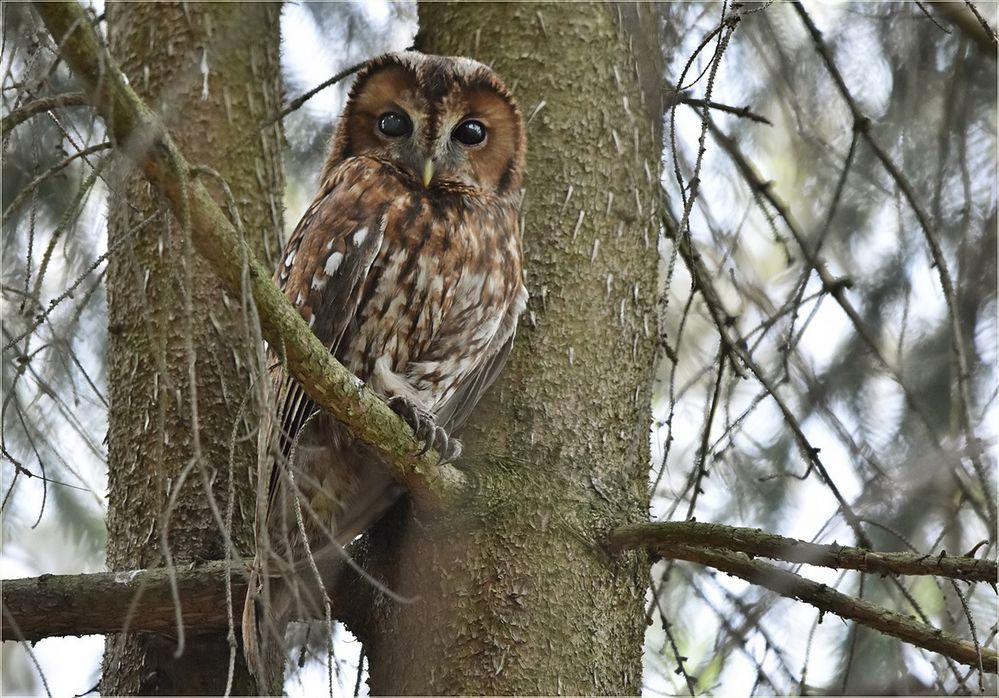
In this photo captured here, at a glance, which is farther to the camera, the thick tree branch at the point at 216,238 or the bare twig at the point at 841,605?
the bare twig at the point at 841,605

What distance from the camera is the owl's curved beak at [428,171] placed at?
269 centimetres

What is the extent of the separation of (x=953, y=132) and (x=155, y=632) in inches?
93.5

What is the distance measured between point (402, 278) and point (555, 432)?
20.2 inches

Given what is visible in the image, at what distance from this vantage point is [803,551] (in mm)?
1955

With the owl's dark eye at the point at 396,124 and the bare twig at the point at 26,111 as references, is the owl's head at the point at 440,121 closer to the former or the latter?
the owl's dark eye at the point at 396,124

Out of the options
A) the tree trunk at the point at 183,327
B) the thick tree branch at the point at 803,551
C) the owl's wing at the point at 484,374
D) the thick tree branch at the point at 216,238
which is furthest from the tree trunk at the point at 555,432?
the tree trunk at the point at 183,327

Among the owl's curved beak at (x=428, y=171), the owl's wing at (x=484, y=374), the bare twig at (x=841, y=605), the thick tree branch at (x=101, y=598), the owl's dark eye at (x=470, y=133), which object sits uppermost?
the owl's dark eye at (x=470, y=133)

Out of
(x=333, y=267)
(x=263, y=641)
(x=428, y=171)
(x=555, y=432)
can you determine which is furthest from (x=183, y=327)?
(x=555, y=432)

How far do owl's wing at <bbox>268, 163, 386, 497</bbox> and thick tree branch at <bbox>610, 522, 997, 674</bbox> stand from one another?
0.78m

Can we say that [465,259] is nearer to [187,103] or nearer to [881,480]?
[187,103]

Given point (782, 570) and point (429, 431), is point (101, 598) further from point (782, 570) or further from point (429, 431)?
point (782, 570)

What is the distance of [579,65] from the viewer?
2.78m

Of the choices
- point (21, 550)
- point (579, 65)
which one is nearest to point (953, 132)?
point (579, 65)

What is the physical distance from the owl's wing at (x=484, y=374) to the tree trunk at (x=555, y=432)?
0.03 metres
